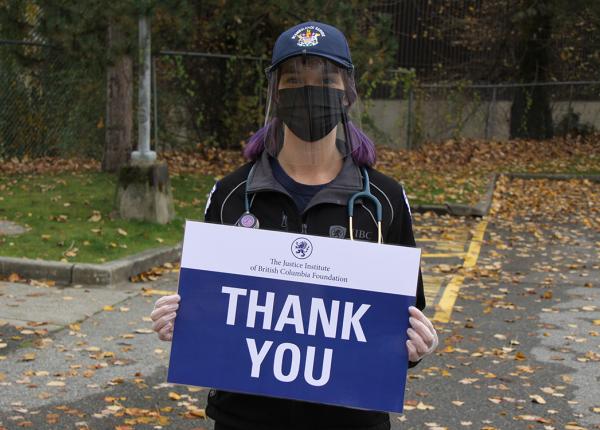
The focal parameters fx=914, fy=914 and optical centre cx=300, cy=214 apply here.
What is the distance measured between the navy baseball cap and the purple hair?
19cm

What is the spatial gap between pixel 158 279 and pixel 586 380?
459 cm

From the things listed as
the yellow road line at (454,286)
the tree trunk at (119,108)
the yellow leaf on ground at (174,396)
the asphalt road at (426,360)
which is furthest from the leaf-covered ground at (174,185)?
the yellow leaf on ground at (174,396)

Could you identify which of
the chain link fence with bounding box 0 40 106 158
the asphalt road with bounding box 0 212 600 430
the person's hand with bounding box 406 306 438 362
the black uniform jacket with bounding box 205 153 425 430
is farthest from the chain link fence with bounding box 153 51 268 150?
the person's hand with bounding box 406 306 438 362

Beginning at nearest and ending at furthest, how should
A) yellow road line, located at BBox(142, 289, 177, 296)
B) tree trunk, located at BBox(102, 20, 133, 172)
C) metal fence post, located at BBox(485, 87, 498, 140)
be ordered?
yellow road line, located at BBox(142, 289, 177, 296) < tree trunk, located at BBox(102, 20, 133, 172) < metal fence post, located at BBox(485, 87, 498, 140)

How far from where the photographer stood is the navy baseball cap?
8.50 feet

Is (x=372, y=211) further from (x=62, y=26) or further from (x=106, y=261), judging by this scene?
(x=62, y=26)

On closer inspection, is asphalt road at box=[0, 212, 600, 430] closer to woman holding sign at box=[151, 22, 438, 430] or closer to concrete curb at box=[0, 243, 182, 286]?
concrete curb at box=[0, 243, 182, 286]

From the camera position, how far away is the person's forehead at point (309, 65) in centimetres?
265

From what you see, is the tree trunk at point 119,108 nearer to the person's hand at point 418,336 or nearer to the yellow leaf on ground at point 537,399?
the yellow leaf on ground at point 537,399

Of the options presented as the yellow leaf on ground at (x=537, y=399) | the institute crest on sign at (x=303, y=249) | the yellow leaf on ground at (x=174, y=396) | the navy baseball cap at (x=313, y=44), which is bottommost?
the yellow leaf on ground at (x=537, y=399)

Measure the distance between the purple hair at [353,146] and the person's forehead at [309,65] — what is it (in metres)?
0.16

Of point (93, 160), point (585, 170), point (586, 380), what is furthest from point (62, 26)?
point (585, 170)

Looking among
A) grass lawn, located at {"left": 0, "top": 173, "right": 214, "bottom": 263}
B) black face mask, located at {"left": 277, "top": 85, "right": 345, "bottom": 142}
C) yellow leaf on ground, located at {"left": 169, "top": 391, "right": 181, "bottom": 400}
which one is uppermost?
black face mask, located at {"left": 277, "top": 85, "right": 345, "bottom": 142}

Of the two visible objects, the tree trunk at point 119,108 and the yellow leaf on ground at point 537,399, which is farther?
the tree trunk at point 119,108
